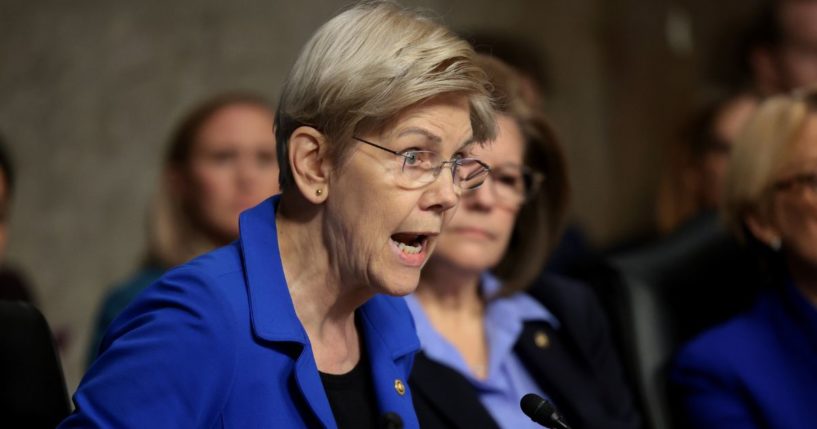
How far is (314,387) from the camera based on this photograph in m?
1.83

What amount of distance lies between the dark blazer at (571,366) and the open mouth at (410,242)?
57 cm

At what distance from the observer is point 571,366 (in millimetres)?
2889

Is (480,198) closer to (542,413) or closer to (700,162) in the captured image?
(542,413)

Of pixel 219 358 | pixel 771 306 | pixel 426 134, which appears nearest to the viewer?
pixel 219 358

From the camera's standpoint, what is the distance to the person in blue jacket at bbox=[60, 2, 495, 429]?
1750 mm

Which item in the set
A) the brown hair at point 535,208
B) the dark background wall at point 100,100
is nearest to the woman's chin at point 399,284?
the brown hair at point 535,208

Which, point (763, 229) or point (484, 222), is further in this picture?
point (763, 229)

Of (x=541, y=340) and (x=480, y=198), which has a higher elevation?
(x=480, y=198)

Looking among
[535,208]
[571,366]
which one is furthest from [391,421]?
[535,208]

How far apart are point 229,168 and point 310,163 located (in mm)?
1804

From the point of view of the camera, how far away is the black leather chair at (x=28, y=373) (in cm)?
202

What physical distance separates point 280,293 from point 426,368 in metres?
0.69

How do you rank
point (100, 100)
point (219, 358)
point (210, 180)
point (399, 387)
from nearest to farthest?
point (219, 358) → point (399, 387) → point (210, 180) → point (100, 100)

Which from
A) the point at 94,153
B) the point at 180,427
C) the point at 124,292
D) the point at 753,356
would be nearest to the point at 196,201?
the point at 124,292
